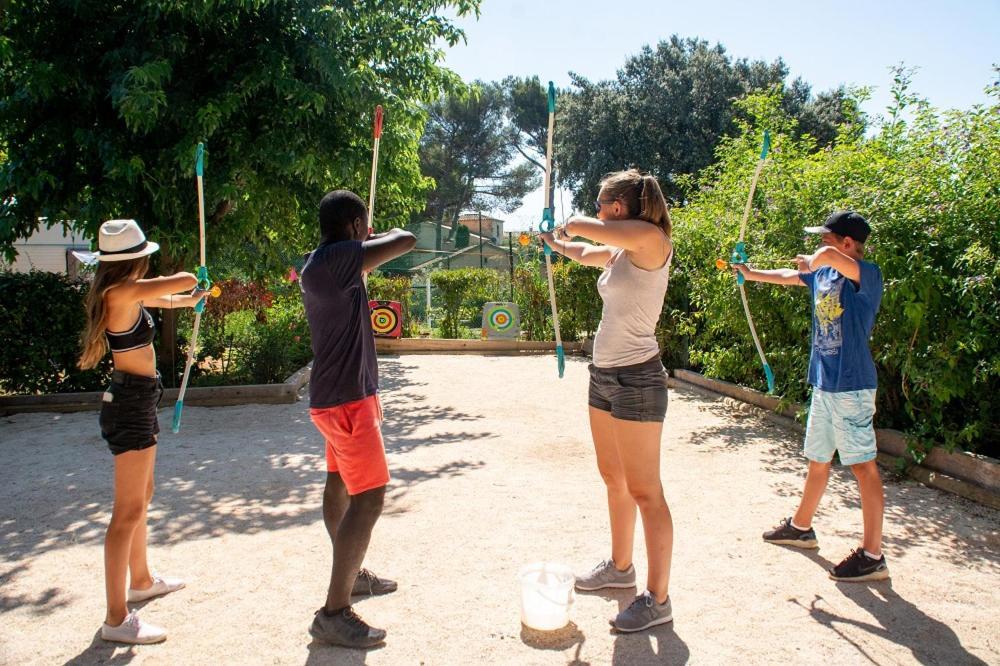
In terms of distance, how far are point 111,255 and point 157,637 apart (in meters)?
1.56

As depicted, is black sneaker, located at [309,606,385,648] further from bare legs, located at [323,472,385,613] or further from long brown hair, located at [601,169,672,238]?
long brown hair, located at [601,169,672,238]

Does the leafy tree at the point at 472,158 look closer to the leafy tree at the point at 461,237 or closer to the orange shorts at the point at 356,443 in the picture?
the leafy tree at the point at 461,237

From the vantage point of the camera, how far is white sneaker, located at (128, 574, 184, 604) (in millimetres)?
3353

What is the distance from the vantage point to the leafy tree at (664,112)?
28.8 metres

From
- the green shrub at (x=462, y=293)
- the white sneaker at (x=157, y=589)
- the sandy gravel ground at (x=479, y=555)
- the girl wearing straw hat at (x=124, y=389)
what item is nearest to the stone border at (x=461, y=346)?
the green shrub at (x=462, y=293)

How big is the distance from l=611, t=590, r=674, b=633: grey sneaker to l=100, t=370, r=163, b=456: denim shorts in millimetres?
2070

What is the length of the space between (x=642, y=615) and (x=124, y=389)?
91.3 inches

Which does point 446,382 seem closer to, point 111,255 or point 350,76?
point 350,76

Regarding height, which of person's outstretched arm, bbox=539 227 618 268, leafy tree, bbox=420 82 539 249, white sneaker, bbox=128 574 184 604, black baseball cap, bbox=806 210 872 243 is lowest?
white sneaker, bbox=128 574 184 604

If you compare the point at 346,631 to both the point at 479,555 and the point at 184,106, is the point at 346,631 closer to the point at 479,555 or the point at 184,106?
the point at 479,555

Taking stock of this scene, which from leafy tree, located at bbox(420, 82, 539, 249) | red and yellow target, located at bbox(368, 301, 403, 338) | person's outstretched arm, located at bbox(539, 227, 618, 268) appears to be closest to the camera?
person's outstretched arm, located at bbox(539, 227, 618, 268)

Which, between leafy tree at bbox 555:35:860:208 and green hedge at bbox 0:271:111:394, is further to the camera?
leafy tree at bbox 555:35:860:208

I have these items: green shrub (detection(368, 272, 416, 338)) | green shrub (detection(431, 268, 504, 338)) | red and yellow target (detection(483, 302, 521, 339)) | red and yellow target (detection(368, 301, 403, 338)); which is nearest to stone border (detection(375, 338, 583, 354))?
red and yellow target (detection(368, 301, 403, 338))

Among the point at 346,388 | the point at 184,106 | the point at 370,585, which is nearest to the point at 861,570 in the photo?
the point at 370,585
